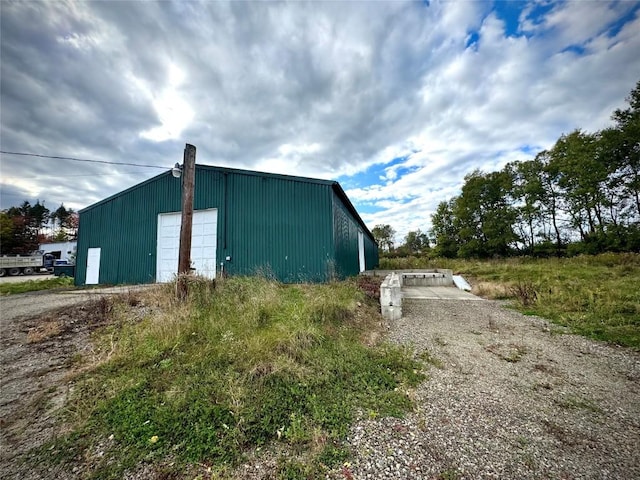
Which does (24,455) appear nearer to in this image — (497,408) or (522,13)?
(497,408)

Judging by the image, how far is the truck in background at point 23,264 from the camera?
829 inches

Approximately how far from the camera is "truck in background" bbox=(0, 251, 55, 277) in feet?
69.1

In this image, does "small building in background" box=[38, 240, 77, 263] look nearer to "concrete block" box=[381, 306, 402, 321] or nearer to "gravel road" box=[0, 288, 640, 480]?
"gravel road" box=[0, 288, 640, 480]

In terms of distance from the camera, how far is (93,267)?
465 inches

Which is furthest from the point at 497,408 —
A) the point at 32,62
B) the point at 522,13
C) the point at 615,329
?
the point at 32,62

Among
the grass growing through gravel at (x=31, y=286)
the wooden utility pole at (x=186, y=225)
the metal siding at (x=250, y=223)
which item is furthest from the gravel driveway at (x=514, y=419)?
the grass growing through gravel at (x=31, y=286)

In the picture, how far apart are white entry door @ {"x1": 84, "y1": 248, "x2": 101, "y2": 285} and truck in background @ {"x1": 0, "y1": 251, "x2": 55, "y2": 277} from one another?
17747 millimetres

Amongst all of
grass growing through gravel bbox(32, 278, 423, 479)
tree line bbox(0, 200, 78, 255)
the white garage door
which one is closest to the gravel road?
grass growing through gravel bbox(32, 278, 423, 479)

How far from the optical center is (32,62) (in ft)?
22.3

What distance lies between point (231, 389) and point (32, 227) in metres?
63.6

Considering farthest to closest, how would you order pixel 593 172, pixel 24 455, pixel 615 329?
pixel 593 172 < pixel 615 329 < pixel 24 455

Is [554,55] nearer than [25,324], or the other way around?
[25,324]

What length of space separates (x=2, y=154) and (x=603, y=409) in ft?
43.4

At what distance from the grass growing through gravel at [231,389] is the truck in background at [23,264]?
93.2 feet
